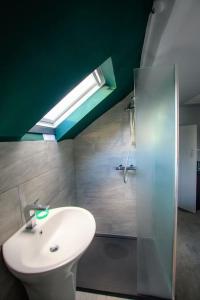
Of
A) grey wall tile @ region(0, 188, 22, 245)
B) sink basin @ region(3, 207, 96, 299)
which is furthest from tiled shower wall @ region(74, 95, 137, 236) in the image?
grey wall tile @ region(0, 188, 22, 245)

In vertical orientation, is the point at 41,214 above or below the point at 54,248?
above

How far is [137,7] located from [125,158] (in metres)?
1.76

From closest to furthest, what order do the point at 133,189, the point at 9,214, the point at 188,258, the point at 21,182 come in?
1. the point at 9,214
2. the point at 21,182
3. the point at 188,258
4. the point at 133,189

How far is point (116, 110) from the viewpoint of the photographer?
2.32 meters

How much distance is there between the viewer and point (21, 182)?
1245mm

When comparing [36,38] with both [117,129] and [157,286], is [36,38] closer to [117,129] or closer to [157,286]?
[117,129]

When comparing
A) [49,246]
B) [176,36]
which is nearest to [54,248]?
[49,246]

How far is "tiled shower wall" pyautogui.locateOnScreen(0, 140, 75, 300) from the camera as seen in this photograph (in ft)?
3.51

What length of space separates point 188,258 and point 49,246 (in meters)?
1.68

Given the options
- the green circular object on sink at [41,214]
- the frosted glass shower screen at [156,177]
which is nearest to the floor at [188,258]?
the frosted glass shower screen at [156,177]

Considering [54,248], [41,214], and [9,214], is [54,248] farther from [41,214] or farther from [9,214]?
[9,214]

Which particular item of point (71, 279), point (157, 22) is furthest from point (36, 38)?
point (71, 279)

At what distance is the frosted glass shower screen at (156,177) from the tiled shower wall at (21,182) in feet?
2.93

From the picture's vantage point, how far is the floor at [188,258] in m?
1.59
